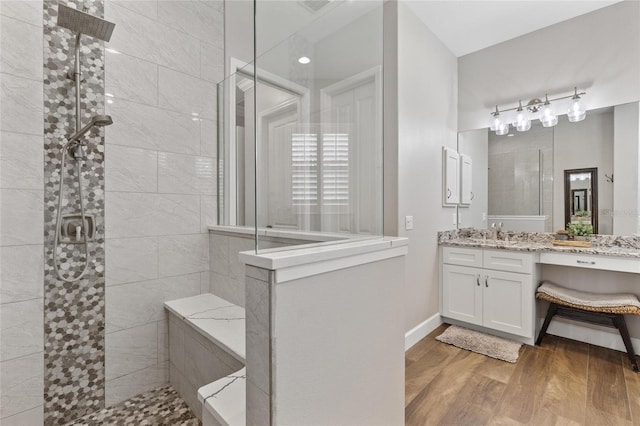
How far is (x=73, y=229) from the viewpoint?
160 cm

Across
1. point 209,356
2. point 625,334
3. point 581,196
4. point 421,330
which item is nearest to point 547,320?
point 625,334

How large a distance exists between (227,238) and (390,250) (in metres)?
1.23

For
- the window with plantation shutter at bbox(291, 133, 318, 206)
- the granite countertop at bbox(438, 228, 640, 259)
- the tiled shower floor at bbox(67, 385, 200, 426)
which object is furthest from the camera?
the granite countertop at bbox(438, 228, 640, 259)

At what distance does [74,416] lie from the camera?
5.26ft

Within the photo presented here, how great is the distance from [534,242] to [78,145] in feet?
11.7

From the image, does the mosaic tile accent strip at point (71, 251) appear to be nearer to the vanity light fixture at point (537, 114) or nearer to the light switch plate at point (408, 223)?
the light switch plate at point (408, 223)

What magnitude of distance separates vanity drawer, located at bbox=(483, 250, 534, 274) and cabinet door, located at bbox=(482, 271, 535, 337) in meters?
0.04

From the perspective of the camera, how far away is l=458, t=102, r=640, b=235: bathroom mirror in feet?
7.67

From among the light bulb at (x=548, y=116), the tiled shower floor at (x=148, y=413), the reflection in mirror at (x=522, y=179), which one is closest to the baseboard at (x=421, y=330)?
the reflection in mirror at (x=522, y=179)

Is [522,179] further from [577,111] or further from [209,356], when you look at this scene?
[209,356]

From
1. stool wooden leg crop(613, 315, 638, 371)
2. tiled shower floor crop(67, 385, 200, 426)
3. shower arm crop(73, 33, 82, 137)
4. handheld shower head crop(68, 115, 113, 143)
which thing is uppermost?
shower arm crop(73, 33, 82, 137)

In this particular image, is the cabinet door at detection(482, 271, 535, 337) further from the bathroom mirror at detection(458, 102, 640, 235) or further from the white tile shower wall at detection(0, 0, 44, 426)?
the white tile shower wall at detection(0, 0, 44, 426)

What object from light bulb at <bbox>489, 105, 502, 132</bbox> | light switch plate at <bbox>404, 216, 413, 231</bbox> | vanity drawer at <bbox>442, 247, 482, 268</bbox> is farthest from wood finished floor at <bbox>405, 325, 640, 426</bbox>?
light bulb at <bbox>489, 105, 502, 132</bbox>

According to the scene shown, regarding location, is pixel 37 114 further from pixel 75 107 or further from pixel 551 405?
pixel 551 405
